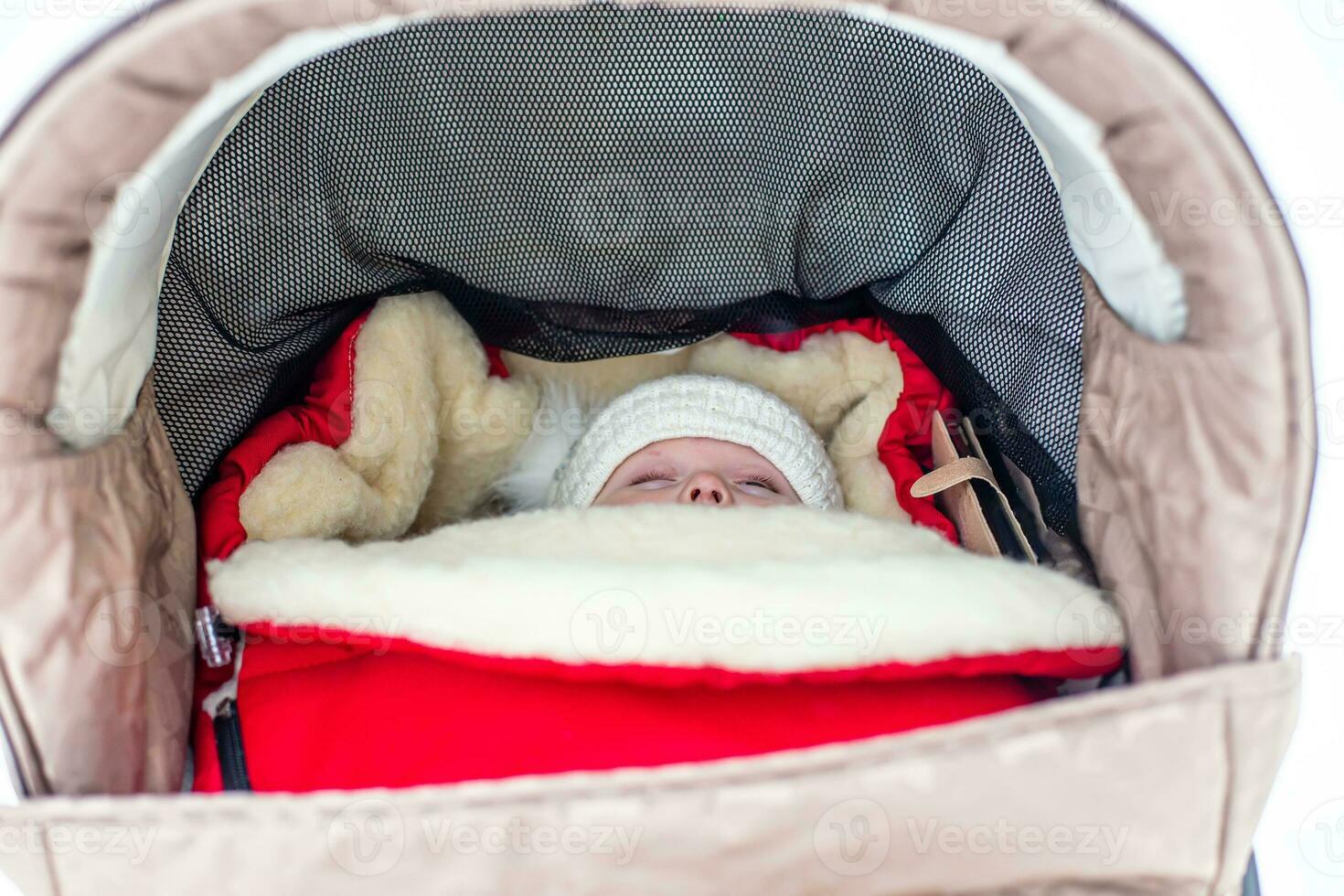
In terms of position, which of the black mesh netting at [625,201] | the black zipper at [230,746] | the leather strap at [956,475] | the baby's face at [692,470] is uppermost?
the black mesh netting at [625,201]

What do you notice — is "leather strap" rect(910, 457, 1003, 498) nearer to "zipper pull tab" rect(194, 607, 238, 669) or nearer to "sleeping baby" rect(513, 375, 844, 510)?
"sleeping baby" rect(513, 375, 844, 510)

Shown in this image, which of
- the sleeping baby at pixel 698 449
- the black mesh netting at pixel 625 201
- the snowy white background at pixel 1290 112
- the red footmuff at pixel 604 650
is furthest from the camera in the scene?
the sleeping baby at pixel 698 449

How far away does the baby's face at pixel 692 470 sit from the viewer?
101 cm

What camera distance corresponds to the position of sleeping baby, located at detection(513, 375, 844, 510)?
1.00 m

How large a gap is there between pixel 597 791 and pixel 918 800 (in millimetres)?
172

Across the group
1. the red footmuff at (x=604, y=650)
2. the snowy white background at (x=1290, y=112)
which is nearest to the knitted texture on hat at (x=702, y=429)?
the red footmuff at (x=604, y=650)

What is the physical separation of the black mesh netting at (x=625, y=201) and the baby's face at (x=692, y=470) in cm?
16

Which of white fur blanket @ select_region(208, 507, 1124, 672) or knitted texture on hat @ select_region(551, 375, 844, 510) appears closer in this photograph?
white fur blanket @ select_region(208, 507, 1124, 672)

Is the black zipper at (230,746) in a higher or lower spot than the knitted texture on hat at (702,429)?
lower

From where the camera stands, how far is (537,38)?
0.74 metres

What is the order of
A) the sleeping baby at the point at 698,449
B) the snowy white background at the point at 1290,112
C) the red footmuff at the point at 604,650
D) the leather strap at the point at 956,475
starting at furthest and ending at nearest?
the sleeping baby at the point at 698,449 → the leather strap at the point at 956,475 → the red footmuff at the point at 604,650 → the snowy white background at the point at 1290,112

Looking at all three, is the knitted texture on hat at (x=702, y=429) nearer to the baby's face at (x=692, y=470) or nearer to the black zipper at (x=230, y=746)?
the baby's face at (x=692, y=470)

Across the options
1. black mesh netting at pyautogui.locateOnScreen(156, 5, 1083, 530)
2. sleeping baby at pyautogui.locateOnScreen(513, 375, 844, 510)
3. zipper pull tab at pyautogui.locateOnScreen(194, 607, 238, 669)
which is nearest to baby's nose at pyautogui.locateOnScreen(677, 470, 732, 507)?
sleeping baby at pyautogui.locateOnScreen(513, 375, 844, 510)

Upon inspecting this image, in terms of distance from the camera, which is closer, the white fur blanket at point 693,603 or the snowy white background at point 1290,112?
the snowy white background at point 1290,112
